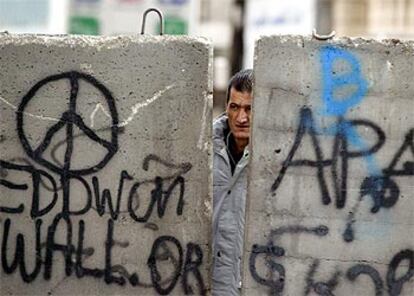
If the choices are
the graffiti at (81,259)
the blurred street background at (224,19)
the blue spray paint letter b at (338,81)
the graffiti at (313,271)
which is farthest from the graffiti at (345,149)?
the blurred street background at (224,19)

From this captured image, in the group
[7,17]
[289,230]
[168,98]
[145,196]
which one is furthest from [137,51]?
[7,17]

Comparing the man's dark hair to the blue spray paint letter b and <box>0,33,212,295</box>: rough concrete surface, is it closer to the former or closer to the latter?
<box>0,33,212,295</box>: rough concrete surface

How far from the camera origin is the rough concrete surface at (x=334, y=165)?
18.7ft

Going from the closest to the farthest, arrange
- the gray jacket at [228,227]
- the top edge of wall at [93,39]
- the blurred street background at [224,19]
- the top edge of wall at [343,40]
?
the top edge of wall at [343,40] → the top edge of wall at [93,39] → the gray jacket at [228,227] → the blurred street background at [224,19]

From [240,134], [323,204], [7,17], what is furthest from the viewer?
[7,17]

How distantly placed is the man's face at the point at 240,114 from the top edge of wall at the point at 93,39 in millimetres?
481

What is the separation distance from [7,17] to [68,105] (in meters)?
12.5

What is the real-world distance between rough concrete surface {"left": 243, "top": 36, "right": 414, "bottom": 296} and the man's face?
46 cm

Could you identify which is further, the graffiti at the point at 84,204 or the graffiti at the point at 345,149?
the graffiti at the point at 84,204

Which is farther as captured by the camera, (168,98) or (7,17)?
(7,17)

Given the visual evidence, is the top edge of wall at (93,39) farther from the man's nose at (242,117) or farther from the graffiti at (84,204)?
the man's nose at (242,117)

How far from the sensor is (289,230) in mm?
5789

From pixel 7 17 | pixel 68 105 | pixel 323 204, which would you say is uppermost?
pixel 7 17

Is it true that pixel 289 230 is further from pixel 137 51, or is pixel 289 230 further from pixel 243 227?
pixel 137 51
